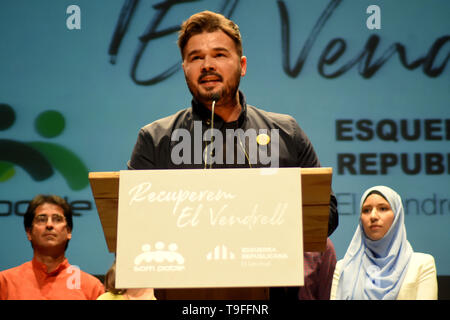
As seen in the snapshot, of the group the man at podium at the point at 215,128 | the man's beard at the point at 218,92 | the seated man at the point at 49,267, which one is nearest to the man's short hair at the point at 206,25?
the man at podium at the point at 215,128

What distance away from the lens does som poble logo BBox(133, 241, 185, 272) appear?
1346 mm

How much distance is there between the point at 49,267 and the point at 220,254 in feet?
8.29

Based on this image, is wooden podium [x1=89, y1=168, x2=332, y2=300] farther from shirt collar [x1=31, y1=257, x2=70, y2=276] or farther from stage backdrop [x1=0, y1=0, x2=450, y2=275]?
stage backdrop [x1=0, y1=0, x2=450, y2=275]

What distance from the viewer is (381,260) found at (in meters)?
3.66

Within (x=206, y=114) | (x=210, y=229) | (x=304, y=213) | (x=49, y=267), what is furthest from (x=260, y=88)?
(x=210, y=229)

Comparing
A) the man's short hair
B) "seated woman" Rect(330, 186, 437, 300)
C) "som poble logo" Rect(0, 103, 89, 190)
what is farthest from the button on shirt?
the man's short hair

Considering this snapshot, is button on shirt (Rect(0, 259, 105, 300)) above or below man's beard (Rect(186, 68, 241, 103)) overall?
below

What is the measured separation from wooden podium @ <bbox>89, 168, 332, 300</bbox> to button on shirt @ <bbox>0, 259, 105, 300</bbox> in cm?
194

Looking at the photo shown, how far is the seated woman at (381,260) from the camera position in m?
3.44

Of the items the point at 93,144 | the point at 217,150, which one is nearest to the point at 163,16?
the point at 93,144

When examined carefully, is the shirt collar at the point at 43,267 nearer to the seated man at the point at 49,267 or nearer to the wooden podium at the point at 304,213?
the seated man at the point at 49,267

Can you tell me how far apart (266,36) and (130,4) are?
1.06 m

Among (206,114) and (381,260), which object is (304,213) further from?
(381,260)

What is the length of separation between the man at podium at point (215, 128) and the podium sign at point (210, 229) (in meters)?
0.49
